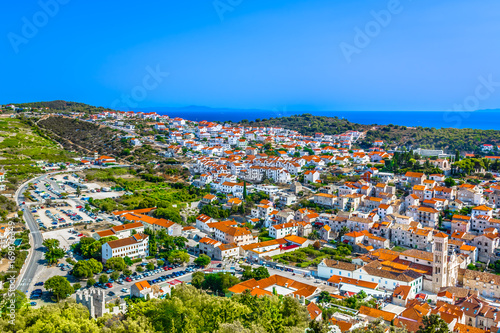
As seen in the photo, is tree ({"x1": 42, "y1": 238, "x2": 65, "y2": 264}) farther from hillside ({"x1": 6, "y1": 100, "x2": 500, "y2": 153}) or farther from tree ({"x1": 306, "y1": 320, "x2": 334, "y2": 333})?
hillside ({"x1": 6, "y1": 100, "x2": 500, "y2": 153})

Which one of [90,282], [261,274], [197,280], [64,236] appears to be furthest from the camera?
[64,236]

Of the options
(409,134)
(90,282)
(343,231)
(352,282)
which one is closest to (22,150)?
(90,282)

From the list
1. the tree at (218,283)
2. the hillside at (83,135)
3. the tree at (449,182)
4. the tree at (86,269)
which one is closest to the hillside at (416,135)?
the tree at (449,182)

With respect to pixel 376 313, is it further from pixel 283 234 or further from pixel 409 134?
pixel 409 134

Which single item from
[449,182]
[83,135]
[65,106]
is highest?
[65,106]

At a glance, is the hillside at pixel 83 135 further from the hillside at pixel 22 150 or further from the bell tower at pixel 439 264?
the bell tower at pixel 439 264

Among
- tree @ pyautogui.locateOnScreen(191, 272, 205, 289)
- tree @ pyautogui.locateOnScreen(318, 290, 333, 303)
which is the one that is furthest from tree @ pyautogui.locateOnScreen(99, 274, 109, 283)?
tree @ pyautogui.locateOnScreen(318, 290, 333, 303)

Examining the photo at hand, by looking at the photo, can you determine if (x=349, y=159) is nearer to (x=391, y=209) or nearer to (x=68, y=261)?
(x=391, y=209)

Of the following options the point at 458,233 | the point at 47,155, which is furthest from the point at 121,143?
the point at 458,233
